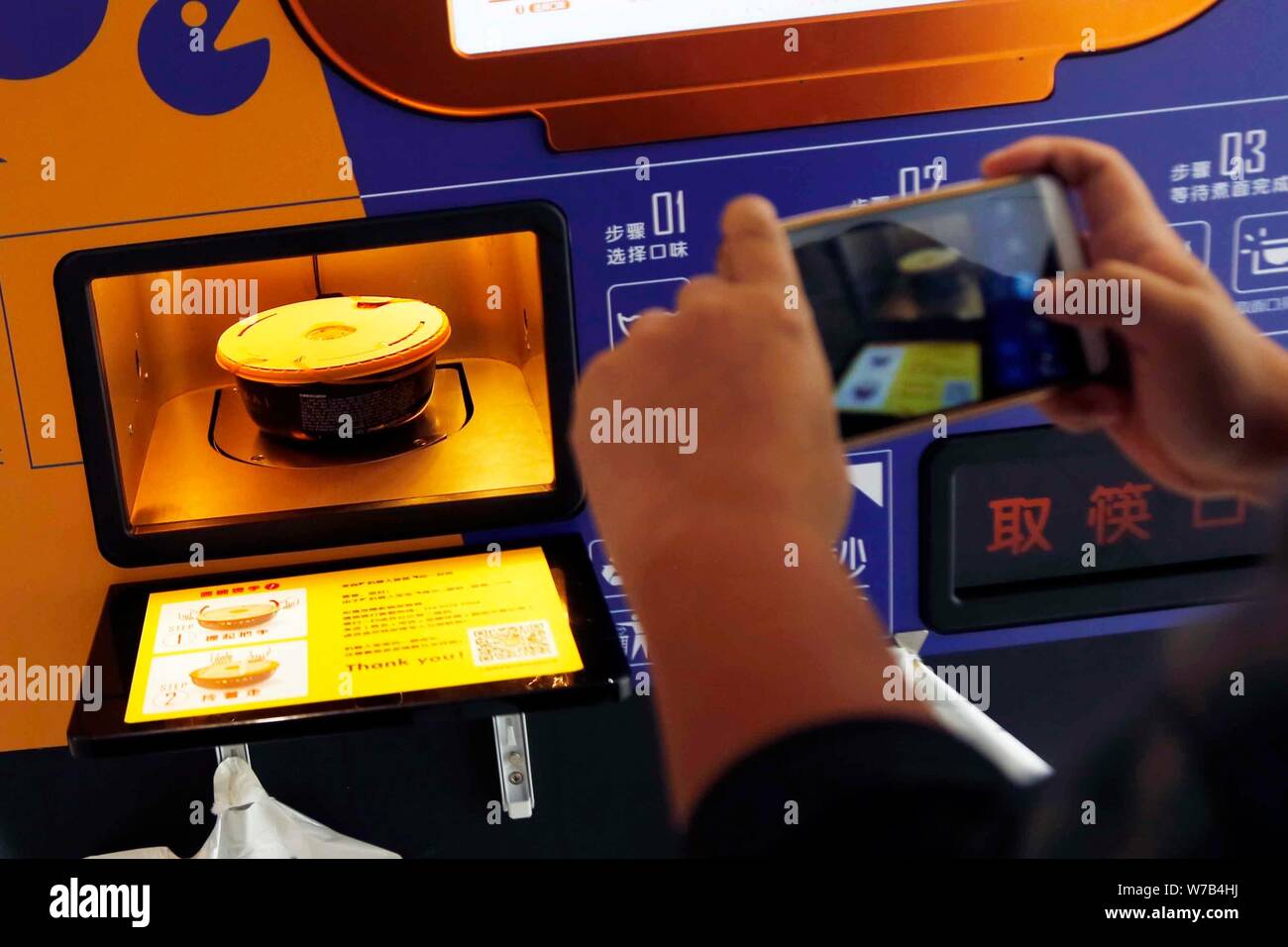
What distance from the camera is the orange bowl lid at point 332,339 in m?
0.96

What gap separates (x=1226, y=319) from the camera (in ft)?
3.14

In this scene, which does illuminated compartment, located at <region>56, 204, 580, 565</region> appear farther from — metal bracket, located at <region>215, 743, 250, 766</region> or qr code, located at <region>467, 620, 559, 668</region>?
metal bracket, located at <region>215, 743, 250, 766</region>

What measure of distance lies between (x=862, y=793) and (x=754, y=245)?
0.41 metres

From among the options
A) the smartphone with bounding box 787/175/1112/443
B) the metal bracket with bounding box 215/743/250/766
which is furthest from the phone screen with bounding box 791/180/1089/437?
the metal bracket with bounding box 215/743/250/766

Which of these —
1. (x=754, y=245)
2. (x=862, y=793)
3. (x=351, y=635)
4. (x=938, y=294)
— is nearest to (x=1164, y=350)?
(x=938, y=294)

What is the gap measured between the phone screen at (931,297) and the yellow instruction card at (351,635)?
278 mm

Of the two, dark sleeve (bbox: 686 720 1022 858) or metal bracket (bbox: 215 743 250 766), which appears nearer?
dark sleeve (bbox: 686 720 1022 858)

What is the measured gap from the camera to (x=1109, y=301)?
2.95ft

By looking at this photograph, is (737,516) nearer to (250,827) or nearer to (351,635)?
(351,635)

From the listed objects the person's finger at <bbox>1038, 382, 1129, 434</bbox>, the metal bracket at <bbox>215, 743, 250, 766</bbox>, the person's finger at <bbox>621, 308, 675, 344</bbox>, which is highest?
the person's finger at <bbox>621, 308, 675, 344</bbox>

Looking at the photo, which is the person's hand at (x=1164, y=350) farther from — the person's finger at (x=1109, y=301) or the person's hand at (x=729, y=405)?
the person's hand at (x=729, y=405)

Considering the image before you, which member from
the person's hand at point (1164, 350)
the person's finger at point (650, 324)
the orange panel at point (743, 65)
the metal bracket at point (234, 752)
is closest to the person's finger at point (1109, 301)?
the person's hand at point (1164, 350)

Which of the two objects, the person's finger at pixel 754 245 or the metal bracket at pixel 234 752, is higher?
the person's finger at pixel 754 245

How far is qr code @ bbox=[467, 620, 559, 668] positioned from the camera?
89 centimetres
